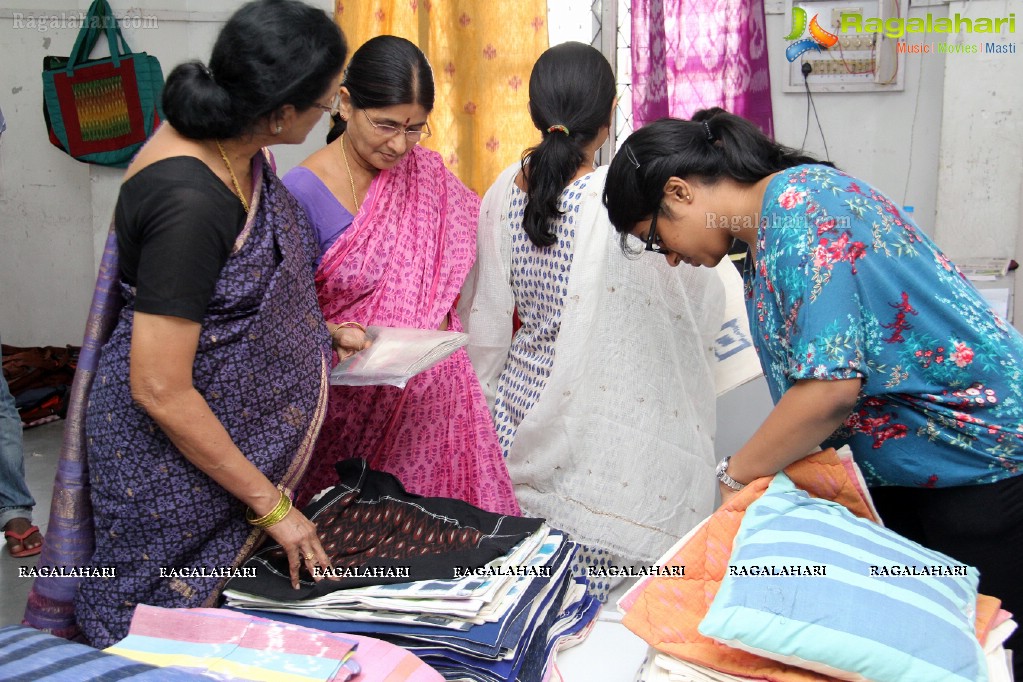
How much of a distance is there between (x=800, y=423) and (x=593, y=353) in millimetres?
767

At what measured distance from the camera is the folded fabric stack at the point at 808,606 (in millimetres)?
959

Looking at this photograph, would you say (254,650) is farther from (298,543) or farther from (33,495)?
(33,495)

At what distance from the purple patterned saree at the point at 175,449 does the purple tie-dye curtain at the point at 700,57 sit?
2.08m

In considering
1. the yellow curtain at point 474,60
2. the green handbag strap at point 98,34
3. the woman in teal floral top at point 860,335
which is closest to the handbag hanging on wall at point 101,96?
the green handbag strap at point 98,34

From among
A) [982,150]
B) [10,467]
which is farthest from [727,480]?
[10,467]

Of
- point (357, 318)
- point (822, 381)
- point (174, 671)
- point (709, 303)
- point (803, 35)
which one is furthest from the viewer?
point (803, 35)

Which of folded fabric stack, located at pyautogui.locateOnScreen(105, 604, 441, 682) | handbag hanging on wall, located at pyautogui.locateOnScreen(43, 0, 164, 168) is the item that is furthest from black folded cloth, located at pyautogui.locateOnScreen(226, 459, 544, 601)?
handbag hanging on wall, located at pyautogui.locateOnScreen(43, 0, 164, 168)

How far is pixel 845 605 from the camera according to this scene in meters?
0.98

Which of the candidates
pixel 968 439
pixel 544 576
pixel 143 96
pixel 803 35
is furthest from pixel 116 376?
pixel 143 96

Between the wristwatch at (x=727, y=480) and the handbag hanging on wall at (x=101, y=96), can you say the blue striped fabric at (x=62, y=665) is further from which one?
the handbag hanging on wall at (x=101, y=96)

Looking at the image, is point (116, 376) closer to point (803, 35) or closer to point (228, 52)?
point (228, 52)

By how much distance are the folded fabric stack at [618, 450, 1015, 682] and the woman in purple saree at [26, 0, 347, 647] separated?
50 cm

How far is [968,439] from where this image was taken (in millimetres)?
1303

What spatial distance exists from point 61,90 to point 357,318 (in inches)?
139
